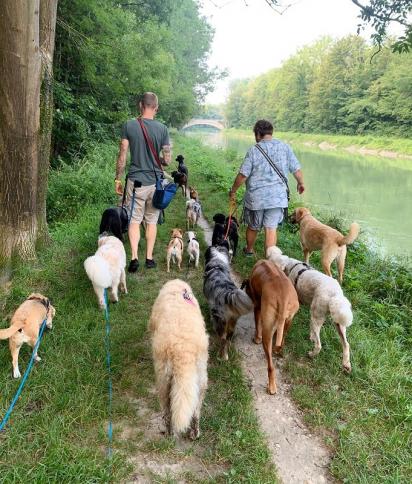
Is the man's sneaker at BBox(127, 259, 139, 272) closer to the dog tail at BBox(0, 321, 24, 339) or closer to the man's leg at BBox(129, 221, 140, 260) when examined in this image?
the man's leg at BBox(129, 221, 140, 260)

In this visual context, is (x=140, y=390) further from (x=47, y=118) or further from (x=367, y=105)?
(x=367, y=105)

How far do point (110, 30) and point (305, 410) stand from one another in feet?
45.3

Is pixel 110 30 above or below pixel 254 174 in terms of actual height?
above

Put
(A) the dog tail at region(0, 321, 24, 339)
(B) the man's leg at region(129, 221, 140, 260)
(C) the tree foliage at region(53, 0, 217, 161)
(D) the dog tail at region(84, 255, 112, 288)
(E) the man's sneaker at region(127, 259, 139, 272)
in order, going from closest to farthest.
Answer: (A) the dog tail at region(0, 321, 24, 339) → (D) the dog tail at region(84, 255, 112, 288) → (B) the man's leg at region(129, 221, 140, 260) → (E) the man's sneaker at region(127, 259, 139, 272) → (C) the tree foliage at region(53, 0, 217, 161)

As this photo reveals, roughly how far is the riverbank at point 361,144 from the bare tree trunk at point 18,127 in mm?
31736

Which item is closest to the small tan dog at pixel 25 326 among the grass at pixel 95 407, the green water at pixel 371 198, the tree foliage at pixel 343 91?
the grass at pixel 95 407

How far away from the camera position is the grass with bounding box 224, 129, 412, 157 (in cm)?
3175

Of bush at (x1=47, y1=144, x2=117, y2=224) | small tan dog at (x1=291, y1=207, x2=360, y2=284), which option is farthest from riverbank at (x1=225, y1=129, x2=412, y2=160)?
small tan dog at (x1=291, y1=207, x2=360, y2=284)

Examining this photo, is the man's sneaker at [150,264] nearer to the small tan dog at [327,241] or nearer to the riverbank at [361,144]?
the small tan dog at [327,241]

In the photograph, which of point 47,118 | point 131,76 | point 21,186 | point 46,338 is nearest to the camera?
point 46,338

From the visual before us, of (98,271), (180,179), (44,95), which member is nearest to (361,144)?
(180,179)

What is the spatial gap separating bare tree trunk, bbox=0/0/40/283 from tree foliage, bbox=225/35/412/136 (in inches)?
1245

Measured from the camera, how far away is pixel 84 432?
2.49 m

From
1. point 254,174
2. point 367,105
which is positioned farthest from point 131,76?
point 367,105
